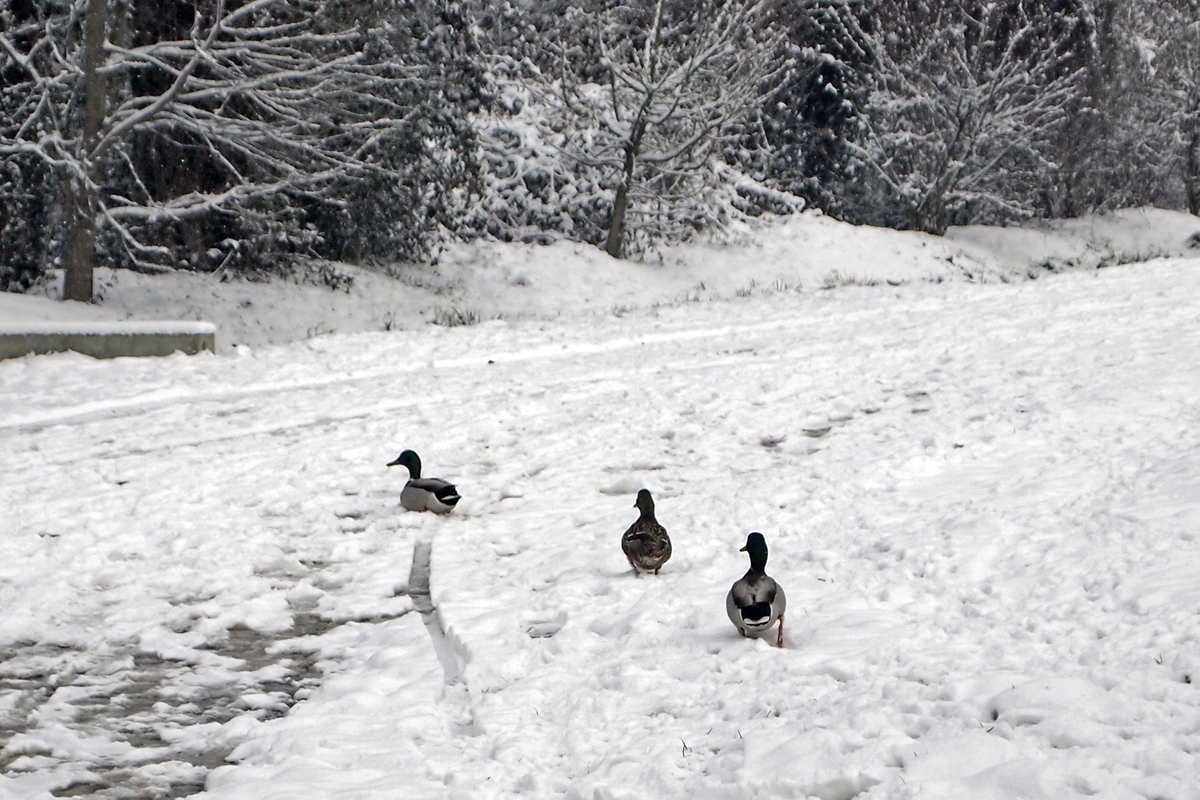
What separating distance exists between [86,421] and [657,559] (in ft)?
22.7

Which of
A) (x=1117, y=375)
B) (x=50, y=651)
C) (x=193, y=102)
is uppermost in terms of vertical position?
(x=193, y=102)

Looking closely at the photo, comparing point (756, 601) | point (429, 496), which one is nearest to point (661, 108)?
point (429, 496)

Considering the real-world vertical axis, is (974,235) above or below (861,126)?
below

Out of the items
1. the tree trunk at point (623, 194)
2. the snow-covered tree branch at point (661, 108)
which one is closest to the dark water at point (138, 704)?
the snow-covered tree branch at point (661, 108)

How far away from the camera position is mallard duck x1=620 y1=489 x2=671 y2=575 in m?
6.63

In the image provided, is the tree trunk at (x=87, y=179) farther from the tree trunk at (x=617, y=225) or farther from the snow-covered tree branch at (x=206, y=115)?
the tree trunk at (x=617, y=225)

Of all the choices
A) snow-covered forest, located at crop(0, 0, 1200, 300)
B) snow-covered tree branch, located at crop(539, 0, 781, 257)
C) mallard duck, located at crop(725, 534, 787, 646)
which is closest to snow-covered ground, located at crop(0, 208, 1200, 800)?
mallard duck, located at crop(725, 534, 787, 646)

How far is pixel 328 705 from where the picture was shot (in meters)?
5.39

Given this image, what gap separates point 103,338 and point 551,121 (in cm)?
1567

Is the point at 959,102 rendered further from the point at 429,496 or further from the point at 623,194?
the point at 429,496

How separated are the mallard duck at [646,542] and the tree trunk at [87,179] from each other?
1177cm

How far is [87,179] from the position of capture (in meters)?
15.4

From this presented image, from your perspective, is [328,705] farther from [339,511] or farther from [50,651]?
[339,511]

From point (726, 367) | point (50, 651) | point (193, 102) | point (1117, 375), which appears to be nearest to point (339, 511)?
point (50, 651)
